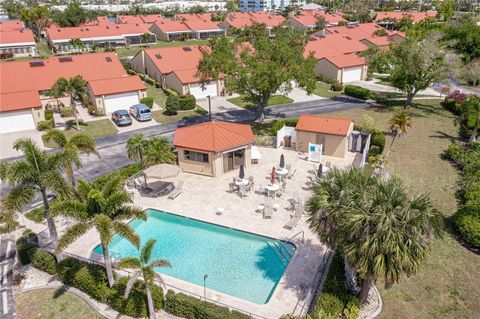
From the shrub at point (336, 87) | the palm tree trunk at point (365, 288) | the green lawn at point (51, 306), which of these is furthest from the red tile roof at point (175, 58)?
the palm tree trunk at point (365, 288)

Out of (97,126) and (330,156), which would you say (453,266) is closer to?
(330,156)

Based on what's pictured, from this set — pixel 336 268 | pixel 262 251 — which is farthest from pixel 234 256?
pixel 336 268

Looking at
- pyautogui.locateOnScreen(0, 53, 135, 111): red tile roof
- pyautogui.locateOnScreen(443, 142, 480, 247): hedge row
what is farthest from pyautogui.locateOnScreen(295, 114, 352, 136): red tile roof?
pyautogui.locateOnScreen(0, 53, 135, 111): red tile roof

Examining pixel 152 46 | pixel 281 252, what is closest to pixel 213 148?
pixel 281 252

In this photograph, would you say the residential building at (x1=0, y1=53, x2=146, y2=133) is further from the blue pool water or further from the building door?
the blue pool water

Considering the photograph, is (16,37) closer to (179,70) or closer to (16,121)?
(179,70)

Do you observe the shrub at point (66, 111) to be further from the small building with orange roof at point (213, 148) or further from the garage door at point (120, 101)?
the small building with orange roof at point (213, 148)

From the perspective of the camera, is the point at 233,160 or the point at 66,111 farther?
the point at 66,111

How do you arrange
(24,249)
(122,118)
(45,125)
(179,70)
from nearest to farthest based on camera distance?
1. (24,249)
2. (45,125)
3. (122,118)
4. (179,70)
